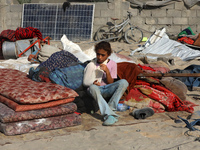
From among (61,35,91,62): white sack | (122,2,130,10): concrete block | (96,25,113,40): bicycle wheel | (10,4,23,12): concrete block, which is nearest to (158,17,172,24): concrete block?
(122,2,130,10): concrete block

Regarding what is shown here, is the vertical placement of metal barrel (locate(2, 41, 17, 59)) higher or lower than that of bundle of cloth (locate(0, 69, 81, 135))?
higher

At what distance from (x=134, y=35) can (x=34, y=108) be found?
7.20 metres

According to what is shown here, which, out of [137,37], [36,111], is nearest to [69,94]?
[36,111]

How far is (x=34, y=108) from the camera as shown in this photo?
332 cm

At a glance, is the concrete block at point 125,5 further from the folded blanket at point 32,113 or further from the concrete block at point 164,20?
the folded blanket at point 32,113

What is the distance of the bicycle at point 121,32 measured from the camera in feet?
32.7

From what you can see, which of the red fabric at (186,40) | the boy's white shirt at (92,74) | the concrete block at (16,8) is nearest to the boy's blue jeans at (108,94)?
the boy's white shirt at (92,74)

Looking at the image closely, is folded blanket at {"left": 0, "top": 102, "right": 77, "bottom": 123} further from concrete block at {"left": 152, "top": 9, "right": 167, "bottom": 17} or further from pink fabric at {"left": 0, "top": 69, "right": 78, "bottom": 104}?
concrete block at {"left": 152, "top": 9, "right": 167, "bottom": 17}

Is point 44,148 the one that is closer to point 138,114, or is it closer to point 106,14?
point 138,114

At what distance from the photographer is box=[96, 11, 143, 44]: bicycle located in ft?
32.7

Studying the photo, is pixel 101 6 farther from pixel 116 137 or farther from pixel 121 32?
pixel 116 137

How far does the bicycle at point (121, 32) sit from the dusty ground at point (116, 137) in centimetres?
647

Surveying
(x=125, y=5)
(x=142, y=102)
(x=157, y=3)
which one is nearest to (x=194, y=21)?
(x=157, y=3)

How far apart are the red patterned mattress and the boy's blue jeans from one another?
0.32 m
